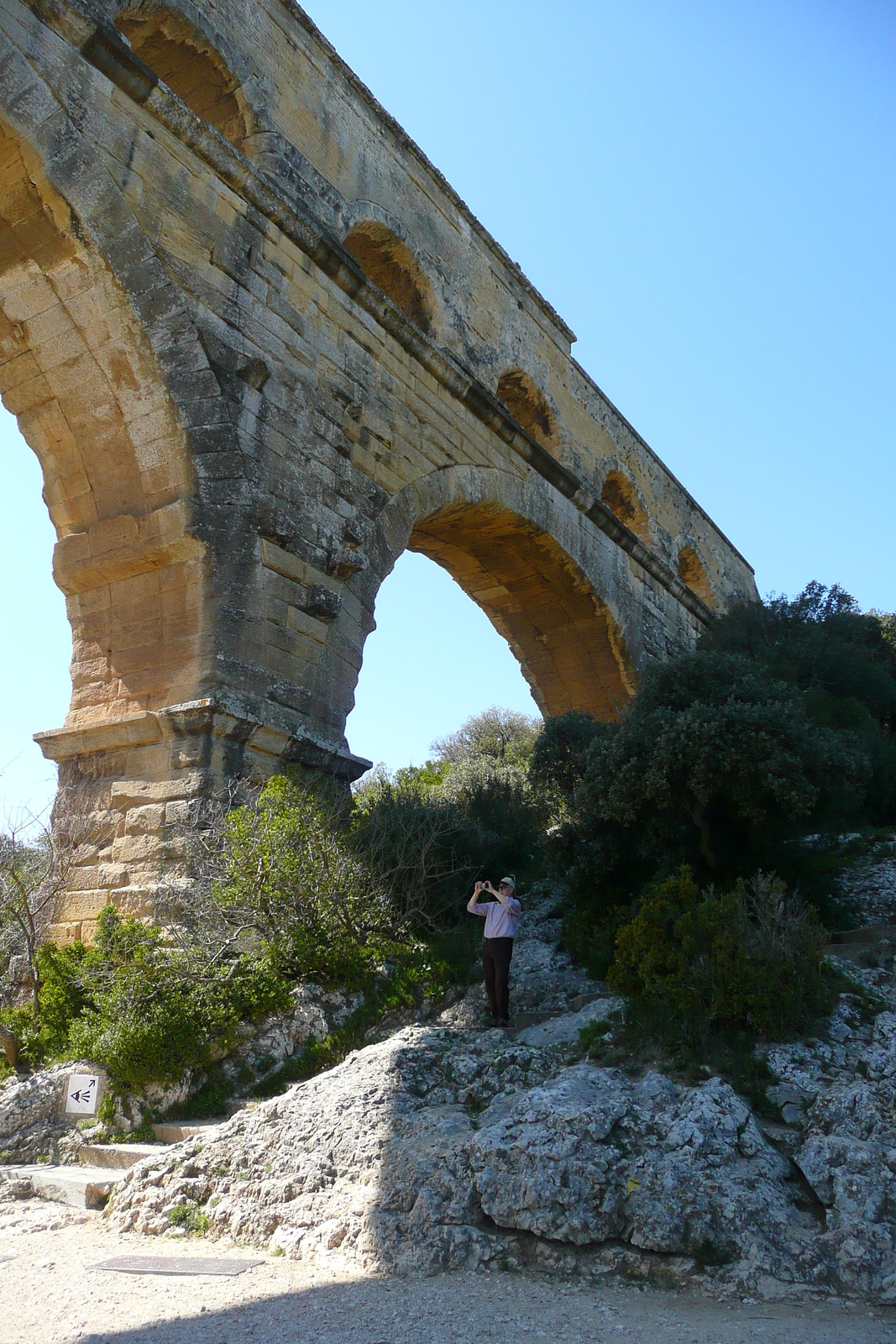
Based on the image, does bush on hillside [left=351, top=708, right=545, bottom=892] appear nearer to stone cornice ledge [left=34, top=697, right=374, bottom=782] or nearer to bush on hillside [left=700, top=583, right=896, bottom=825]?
stone cornice ledge [left=34, top=697, right=374, bottom=782]

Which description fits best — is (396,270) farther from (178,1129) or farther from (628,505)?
(178,1129)

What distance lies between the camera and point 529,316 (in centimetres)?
1084

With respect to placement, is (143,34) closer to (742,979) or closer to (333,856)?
(333,856)

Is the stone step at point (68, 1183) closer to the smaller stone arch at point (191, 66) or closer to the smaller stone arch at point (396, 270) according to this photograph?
the smaller stone arch at point (191, 66)

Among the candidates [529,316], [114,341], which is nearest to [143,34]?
[114,341]

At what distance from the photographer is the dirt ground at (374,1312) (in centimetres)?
232

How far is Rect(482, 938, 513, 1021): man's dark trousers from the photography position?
4914 mm

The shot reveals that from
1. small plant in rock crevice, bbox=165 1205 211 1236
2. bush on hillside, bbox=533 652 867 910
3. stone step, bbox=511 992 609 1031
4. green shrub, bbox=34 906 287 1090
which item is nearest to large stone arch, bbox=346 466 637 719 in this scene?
bush on hillside, bbox=533 652 867 910

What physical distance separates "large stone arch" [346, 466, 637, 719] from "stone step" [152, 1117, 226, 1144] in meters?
5.15

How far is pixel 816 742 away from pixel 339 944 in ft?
10.3

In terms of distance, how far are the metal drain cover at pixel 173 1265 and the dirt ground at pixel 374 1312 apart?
40mm

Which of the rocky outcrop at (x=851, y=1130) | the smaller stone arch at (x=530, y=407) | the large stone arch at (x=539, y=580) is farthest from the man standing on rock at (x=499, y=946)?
the smaller stone arch at (x=530, y=407)

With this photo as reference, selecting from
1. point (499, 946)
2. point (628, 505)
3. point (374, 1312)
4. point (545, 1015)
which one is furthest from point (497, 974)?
point (628, 505)

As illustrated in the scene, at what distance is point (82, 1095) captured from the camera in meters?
4.25
